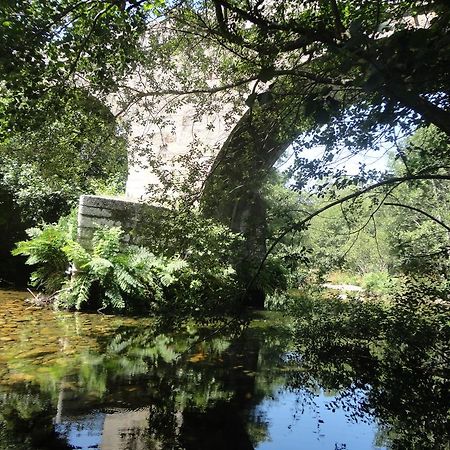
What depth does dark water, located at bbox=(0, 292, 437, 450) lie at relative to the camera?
10.3 feet

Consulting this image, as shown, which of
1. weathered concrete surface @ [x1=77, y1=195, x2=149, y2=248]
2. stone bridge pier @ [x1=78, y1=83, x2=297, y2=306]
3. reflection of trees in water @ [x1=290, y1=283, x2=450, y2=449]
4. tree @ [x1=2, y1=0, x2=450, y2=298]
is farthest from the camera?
weathered concrete surface @ [x1=77, y1=195, x2=149, y2=248]

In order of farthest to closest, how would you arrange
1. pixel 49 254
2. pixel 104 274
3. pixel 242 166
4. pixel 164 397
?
pixel 49 254 < pixel 104 274 < pixel 242 166 < pixel 164 397

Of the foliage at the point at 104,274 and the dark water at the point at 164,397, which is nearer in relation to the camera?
the dark water at the point at 164,397

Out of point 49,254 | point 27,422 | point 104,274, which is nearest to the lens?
point 27,422

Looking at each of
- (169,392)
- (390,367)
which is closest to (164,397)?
(169,392)

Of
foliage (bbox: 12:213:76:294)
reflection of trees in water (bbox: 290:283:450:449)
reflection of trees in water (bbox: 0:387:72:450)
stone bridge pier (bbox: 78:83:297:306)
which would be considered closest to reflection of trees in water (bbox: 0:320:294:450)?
reflection of trees in water (bbox: 0:387:72:450)

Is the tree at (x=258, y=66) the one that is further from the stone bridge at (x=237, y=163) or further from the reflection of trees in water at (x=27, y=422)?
the reflection of trees in water at (x=27, y=422)

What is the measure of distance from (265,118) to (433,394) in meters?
3.41

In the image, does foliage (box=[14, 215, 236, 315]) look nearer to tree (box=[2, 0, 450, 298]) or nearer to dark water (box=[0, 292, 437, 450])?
dark water (box=[0, 292, 437, 450])

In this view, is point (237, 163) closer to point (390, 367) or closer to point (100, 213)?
point (390, 367)

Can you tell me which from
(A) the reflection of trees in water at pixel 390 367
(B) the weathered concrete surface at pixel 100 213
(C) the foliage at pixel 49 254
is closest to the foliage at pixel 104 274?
(C) the foliage at pixel 49 254

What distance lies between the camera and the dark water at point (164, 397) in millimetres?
3127

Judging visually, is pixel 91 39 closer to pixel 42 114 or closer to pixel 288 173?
pixel 42 114

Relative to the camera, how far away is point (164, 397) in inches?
152
